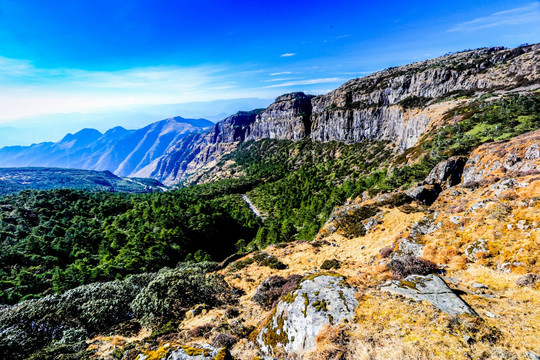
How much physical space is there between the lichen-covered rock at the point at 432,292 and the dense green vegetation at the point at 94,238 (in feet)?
159

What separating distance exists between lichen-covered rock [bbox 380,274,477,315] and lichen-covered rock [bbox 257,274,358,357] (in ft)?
7.85

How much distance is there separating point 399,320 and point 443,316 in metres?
1.66

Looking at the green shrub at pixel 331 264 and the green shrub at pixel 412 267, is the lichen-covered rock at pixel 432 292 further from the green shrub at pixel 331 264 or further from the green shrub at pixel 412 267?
the green shrub at pixel 331 264

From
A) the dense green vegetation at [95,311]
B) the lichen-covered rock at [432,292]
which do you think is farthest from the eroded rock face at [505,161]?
the dense green vegetation at [95,311]

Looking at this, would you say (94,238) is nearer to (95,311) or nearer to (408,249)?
(95,311)

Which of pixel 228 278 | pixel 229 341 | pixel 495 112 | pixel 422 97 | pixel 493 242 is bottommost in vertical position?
pixel 228 278

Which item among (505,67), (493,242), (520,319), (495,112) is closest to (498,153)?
(493,242)

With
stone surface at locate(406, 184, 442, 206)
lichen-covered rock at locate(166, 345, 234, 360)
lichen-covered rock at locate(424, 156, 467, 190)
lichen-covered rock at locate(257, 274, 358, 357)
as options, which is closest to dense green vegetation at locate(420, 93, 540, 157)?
lichen-covered rock at locate(424, 156, 467, 190)

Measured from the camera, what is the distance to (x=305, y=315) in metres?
10.8

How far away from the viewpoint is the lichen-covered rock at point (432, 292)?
955 centimetres

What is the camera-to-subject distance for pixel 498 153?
30359mm

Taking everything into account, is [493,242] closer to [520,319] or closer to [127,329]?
[520,319]

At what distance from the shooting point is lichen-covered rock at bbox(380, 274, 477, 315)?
9.55 m

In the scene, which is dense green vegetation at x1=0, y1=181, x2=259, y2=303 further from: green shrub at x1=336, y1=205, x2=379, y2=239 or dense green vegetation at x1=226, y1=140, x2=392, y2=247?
green shrub at x1=336, y1=205, x2=379, y2=239
